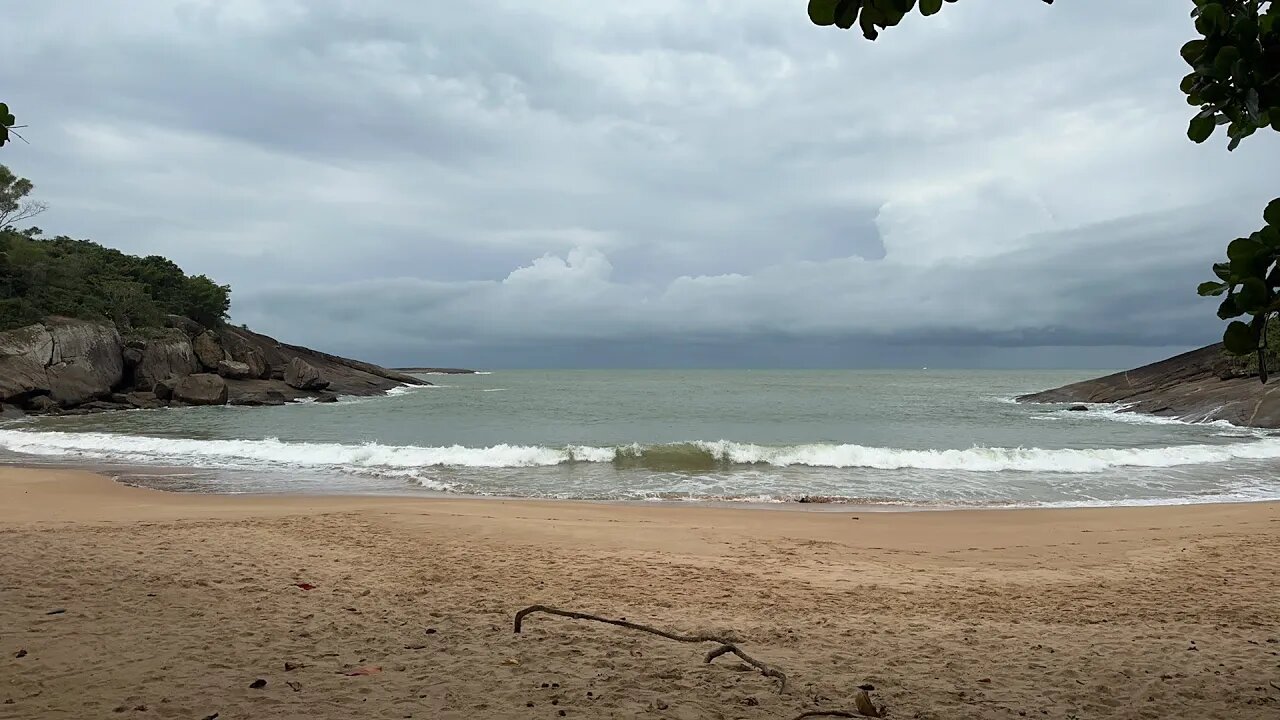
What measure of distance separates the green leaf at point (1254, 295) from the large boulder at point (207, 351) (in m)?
58.7

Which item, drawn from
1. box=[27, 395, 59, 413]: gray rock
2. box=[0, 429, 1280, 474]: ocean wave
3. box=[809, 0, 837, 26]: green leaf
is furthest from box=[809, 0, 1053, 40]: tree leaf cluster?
box=[27, 395, 59, 413]: gray rock

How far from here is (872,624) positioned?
5441 millimetres

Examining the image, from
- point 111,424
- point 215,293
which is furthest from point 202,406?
point 215,293

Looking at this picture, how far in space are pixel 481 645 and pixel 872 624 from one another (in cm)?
288

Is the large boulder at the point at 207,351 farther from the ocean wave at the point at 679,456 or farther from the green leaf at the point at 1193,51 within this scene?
the green leaf at the point at 1193,51

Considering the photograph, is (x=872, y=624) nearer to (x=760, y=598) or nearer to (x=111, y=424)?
(x=760, y=598)

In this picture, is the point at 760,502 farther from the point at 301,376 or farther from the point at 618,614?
the point at 301,376

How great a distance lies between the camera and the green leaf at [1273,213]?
7.02ft

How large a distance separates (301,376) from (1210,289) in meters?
59.5

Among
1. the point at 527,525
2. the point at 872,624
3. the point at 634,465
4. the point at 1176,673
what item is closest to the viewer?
the point at 1176,673

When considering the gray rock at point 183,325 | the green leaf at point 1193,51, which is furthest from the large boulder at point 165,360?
the green leaf at point 1193,51

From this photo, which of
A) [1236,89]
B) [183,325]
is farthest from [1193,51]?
[183,325]

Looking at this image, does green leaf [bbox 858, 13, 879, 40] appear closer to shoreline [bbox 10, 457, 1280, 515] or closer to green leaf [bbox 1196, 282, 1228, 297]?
green leaf [bbox 1196, 282, 1228, 297]

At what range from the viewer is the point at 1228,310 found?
94.2 inches
